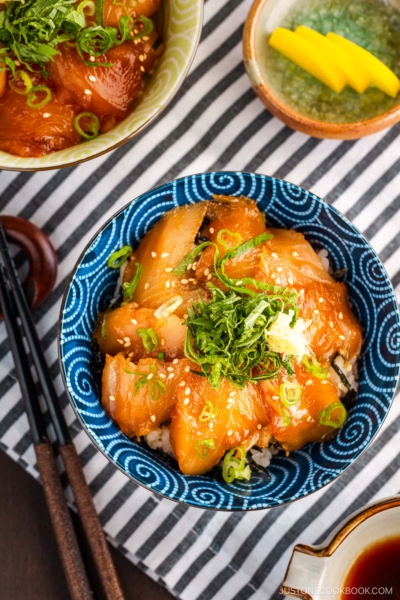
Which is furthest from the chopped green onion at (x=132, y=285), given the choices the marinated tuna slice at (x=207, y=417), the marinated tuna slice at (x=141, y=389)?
the marinated tuna slice at (x=207, y=417)

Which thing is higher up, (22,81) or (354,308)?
(354,308)

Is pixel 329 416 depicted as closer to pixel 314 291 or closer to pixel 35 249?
pixel 314 291

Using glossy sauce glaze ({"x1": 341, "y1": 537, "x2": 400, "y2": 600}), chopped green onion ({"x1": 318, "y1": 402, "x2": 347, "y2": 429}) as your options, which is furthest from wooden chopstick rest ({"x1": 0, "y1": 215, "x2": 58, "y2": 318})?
glossy sauce glaze ({"x1": 341, "y1": 537, "x2": 400, "y2": 600})

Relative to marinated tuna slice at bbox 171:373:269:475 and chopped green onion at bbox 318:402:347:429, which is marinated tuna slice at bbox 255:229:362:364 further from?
marinated tuna slice at bbox 171:373:269:475

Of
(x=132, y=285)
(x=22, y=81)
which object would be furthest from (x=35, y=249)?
(x=22, y=81)

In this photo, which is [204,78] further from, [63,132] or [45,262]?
[45,262]

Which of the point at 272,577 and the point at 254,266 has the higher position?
the point at 254,266

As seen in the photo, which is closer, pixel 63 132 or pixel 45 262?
pixel 63 132

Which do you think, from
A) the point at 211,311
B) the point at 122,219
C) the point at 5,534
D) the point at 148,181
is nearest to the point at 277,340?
the point at 211,311
